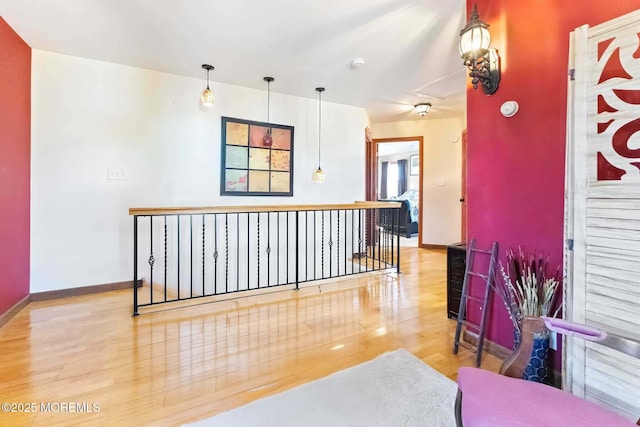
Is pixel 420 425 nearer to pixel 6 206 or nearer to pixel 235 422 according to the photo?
pixel 235 422

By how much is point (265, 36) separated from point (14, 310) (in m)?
3.16

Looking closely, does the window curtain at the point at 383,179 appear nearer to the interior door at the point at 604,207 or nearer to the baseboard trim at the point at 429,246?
the baseboard trim at the point at 429,246

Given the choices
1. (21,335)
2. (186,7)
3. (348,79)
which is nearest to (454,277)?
(348,79)

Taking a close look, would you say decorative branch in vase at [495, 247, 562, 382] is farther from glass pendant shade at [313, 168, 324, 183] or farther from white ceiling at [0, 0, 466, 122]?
glass pendant shade at [313, 168, 324, 183]

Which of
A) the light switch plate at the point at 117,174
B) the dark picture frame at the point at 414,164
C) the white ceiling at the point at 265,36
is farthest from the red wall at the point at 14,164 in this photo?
the dark picture frame at the point at 414,164

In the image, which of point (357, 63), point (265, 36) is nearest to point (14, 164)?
point (265, 36)

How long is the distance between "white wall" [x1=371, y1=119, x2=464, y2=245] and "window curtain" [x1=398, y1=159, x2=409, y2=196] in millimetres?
3970

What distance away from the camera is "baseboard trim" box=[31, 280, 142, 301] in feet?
9.62

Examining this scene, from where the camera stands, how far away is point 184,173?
362 centimetres

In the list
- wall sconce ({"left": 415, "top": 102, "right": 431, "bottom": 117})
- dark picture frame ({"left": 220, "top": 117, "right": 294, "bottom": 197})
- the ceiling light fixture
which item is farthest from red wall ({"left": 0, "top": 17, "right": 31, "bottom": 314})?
wall sconce ({"left": 415, "top": 102, "right": 431, "bottom": 117})

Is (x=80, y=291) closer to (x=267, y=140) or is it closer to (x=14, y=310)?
(x=14, y=310)

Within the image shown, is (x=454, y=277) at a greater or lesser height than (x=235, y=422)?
greater

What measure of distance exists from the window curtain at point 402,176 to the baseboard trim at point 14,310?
8.89 m

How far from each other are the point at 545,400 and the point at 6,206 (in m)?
3.65
